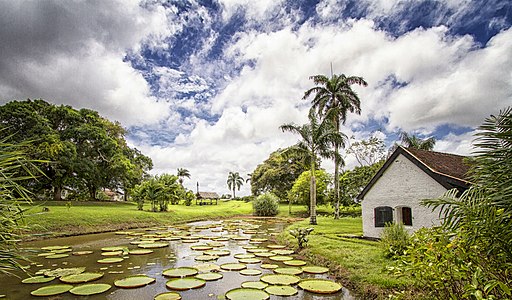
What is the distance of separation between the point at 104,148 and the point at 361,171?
86.6 feet

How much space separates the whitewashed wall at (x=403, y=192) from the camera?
11648 mm

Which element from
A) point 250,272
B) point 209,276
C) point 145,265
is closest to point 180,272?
point 209,276

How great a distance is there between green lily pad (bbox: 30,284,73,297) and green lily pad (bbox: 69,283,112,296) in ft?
0.72

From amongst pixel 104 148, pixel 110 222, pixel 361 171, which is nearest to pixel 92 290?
pixel 110 222

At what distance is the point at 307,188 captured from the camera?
1218 inches

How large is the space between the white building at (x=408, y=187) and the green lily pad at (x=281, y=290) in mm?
7456

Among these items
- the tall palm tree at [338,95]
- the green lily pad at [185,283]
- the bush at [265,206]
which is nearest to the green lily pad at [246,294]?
the green lily pad at [185,283]

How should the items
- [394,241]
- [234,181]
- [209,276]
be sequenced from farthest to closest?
1. [234,181]
2. [394,241]
3. [209,276]

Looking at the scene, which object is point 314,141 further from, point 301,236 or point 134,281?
point 134,281

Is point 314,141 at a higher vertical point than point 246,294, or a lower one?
higher

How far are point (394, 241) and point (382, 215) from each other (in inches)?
175

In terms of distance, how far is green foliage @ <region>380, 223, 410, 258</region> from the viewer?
8387mm

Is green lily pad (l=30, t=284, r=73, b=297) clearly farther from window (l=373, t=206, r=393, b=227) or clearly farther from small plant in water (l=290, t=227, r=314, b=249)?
window (l=373, t=206, r=393, b=227)

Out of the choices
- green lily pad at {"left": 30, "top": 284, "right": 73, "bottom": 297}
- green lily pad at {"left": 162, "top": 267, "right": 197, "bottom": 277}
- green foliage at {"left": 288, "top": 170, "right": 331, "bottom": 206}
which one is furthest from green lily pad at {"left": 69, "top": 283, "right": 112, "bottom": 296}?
green foliage at {"left": 288, "top": 170, "right": 331, "bottom": 206}
